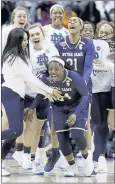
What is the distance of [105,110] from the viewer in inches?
161

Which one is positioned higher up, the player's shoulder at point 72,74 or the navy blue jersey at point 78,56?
the navy blue jersey at point 78,56

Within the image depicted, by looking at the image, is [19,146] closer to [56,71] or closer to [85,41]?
[56,71]

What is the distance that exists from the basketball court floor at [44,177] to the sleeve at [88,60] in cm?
55

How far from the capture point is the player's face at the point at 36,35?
12.5ft

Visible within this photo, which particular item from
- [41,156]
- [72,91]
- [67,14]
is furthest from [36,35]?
[41,156]

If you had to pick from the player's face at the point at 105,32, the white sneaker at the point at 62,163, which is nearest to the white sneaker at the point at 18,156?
the white sneaker at the point at 62,163

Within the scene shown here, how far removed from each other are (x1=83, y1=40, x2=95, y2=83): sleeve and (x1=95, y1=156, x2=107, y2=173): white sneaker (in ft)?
1.87

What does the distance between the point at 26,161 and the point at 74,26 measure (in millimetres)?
930

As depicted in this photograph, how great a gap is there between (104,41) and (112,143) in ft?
2.81

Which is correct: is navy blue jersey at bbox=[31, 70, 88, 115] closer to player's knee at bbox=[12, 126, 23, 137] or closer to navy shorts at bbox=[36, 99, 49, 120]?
navy shorts at bbox=[36, 99, 49, 120]

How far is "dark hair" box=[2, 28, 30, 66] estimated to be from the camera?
145 inches

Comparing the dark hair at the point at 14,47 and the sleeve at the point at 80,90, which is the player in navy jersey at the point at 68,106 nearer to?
the sleeve at the point at 80,90

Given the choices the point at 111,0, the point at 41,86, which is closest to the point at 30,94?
the point at 41,86

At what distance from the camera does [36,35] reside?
384 centimetres
